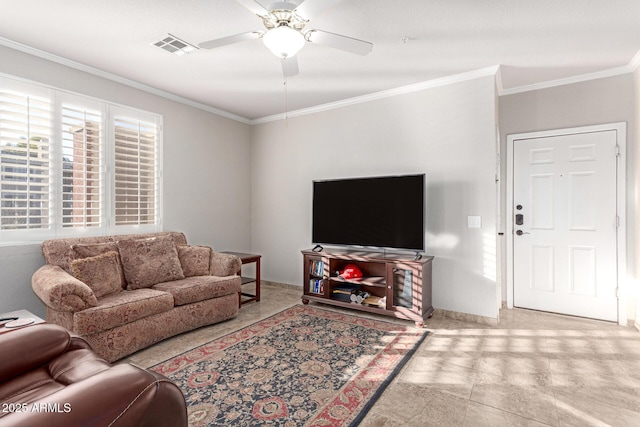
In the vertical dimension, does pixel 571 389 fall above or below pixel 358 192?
below

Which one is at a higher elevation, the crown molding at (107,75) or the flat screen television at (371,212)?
the crown molding at (107,75)

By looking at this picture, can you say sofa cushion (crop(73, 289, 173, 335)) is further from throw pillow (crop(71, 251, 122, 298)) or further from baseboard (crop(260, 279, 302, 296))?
baseboard (crop(260, 279, 302, 296))

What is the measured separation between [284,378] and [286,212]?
116 inches

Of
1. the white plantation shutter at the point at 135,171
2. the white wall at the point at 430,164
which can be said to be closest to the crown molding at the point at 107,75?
the white plantation shutter at the point at 135,171

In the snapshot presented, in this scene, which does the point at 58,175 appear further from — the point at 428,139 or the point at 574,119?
the point at 574,119

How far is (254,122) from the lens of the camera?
536cm

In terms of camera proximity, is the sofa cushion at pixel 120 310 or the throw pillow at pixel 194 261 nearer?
the sofa cushion at pixel 120 310

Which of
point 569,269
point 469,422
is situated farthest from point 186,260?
point 569,269

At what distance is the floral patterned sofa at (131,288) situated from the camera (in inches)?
97.4

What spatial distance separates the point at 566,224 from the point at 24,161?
18.1ft

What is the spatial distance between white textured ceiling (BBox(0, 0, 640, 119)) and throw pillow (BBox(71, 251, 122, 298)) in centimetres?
193

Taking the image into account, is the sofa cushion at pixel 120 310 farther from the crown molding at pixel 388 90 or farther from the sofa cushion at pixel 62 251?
the crown molding at pixel 388 90

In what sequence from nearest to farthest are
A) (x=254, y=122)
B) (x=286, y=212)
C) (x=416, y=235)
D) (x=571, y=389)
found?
(x=571, y=389)
(x=416, y=235)
(x=286, y=212)
(x=254, y=122)

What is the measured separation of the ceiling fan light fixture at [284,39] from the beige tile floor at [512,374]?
225 centimetres
